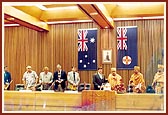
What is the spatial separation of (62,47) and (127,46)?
2.03 meters

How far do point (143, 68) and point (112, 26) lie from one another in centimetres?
149

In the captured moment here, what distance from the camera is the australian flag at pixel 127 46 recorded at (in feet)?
29.5

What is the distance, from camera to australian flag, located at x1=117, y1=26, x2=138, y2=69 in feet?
29.5

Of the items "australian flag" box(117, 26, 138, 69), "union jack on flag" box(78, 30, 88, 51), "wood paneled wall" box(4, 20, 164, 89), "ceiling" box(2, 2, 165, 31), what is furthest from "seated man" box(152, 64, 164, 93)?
"union jack on flag" box(78, 30, 88, 51)

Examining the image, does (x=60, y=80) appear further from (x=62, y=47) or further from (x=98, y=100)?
(x=98, y=100)

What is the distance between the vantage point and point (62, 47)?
972 centimetres

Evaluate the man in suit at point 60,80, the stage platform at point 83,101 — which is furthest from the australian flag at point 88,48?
the stage platform at point 83,101

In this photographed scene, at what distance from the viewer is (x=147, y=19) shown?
8.91m

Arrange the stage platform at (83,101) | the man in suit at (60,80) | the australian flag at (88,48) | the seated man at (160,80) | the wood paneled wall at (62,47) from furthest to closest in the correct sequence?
1. the australian flag at (88,48)
2. the wood paneled wall at (62,47)
3. the man in suit at (60,80)
4. the stage platform at (83,101)
5. the seated man at (160,80)

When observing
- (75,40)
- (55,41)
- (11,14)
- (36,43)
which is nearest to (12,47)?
(36,43)

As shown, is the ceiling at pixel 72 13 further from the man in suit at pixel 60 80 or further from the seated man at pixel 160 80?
the seated man at pixel 160 80

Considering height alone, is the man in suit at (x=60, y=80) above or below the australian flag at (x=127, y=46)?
below

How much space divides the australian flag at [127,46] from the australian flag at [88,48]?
2.37 ft

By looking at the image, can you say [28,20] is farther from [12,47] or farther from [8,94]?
[8,94]
